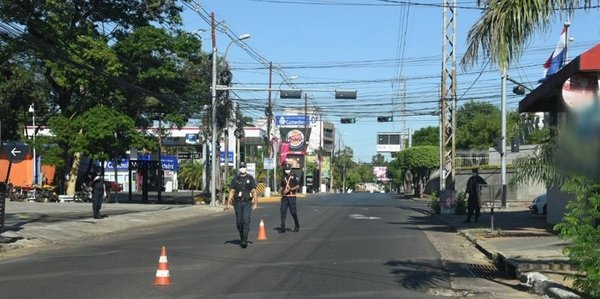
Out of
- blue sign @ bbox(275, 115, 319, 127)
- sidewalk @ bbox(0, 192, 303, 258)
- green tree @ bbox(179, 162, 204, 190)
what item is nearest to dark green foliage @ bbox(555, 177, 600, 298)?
sidewalk @ bbox(0, 192, 303, 258)

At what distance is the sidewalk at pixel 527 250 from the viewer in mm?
10227

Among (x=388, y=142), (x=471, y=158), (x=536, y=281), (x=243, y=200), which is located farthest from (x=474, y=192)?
(x=388, y=142)

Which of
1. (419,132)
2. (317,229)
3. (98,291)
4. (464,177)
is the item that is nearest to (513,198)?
(464,177)

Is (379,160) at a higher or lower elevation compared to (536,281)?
higher

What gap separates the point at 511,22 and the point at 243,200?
8.08m

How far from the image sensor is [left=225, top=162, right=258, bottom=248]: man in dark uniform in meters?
15.7

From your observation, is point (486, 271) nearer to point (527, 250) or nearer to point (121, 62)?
point (527, 250)

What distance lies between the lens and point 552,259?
12750 millimetres

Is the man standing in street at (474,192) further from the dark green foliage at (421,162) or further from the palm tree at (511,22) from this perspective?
the dark green foliage at (421,162)

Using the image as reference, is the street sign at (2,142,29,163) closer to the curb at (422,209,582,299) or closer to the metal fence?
the curb at (422,209,582,299)

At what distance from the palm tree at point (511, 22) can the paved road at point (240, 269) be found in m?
3.58

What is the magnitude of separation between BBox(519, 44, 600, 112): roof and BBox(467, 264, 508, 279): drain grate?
3728 millimetres

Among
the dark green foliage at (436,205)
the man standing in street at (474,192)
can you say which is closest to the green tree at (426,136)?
the dark green foliage at (436,205)

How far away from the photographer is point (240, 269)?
39.8 feet
